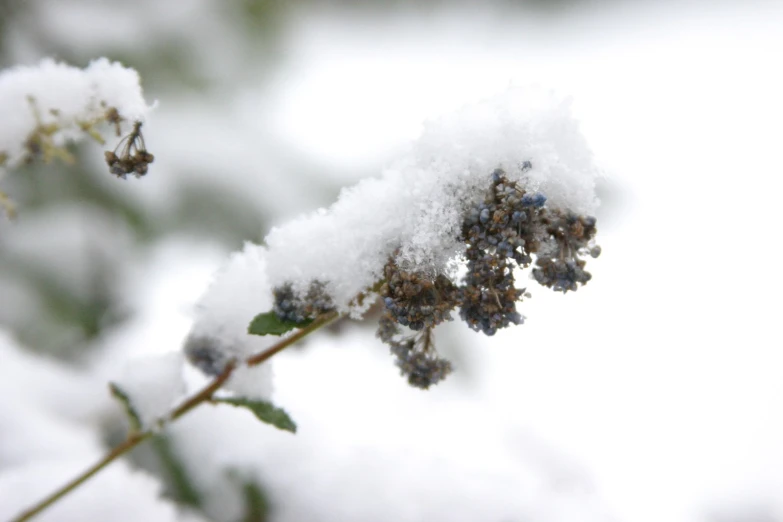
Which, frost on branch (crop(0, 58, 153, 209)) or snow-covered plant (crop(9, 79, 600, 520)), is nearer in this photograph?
snow-covered plant (crop(9, 79, 600, 520))

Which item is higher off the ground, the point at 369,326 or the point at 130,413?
the point at 369,326

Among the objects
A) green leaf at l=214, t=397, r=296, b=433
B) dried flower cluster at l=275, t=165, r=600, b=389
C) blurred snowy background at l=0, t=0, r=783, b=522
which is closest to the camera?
dried flower cluster at l=275, t=165, r=600, b=389

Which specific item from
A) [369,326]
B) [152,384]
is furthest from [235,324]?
[369,326]

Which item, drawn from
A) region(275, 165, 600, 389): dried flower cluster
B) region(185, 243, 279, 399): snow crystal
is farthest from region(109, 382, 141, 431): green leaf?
region(275, 165, 600, 389): dried flower cluster

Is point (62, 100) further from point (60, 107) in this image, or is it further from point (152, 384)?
point (152, 384)

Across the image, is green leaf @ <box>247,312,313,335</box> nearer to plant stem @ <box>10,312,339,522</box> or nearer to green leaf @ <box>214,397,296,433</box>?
plant stem @ <box>10,312,339,522</box>

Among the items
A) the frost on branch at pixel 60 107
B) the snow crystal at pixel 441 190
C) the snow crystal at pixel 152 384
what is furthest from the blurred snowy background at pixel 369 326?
the snow crystal at pixel 441 190

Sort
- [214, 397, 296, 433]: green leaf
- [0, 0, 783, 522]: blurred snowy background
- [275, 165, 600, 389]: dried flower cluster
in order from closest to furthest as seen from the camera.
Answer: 1. [275, 165, 600, 389]: dried flower cluster
2. [214, 397, 296, 433]: green leaf
3. [0, 0, 783, 522]: blurred snowy background
